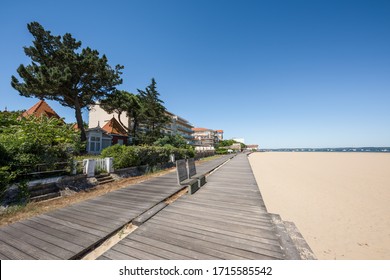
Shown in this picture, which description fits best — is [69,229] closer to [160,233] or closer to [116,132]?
[160,233]

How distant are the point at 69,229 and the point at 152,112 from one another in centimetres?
2535

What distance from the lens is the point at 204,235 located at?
2.91 metres

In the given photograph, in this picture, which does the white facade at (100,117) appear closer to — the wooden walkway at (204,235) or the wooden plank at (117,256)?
the wooden walkway at (204,235)

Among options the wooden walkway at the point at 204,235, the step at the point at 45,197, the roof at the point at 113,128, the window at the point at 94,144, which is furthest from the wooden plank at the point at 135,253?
the roof at the point at 113,128

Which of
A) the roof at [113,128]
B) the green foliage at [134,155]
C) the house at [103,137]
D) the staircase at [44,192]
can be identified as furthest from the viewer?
the roof at [113,128]

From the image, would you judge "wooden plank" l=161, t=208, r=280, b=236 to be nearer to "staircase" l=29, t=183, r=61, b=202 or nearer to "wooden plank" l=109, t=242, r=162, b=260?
"wooden plank" l=109, t=242, r=162, b=260

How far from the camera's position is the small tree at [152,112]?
1078 inches

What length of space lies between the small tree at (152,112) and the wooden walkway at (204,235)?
2462 centimetres

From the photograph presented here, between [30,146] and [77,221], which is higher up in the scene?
[30,146]

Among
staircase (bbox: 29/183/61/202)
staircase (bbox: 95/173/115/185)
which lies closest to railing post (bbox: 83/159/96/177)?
staircase (bbox: 95/173/115/185)

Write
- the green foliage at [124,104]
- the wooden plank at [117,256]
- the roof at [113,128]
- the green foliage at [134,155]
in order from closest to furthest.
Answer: the wooden plank at [117,256], the green foliage at [134,155], the green foliage at [124,104], the roof at [113,128]

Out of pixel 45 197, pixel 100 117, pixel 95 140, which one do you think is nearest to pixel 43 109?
pixel 95 140
